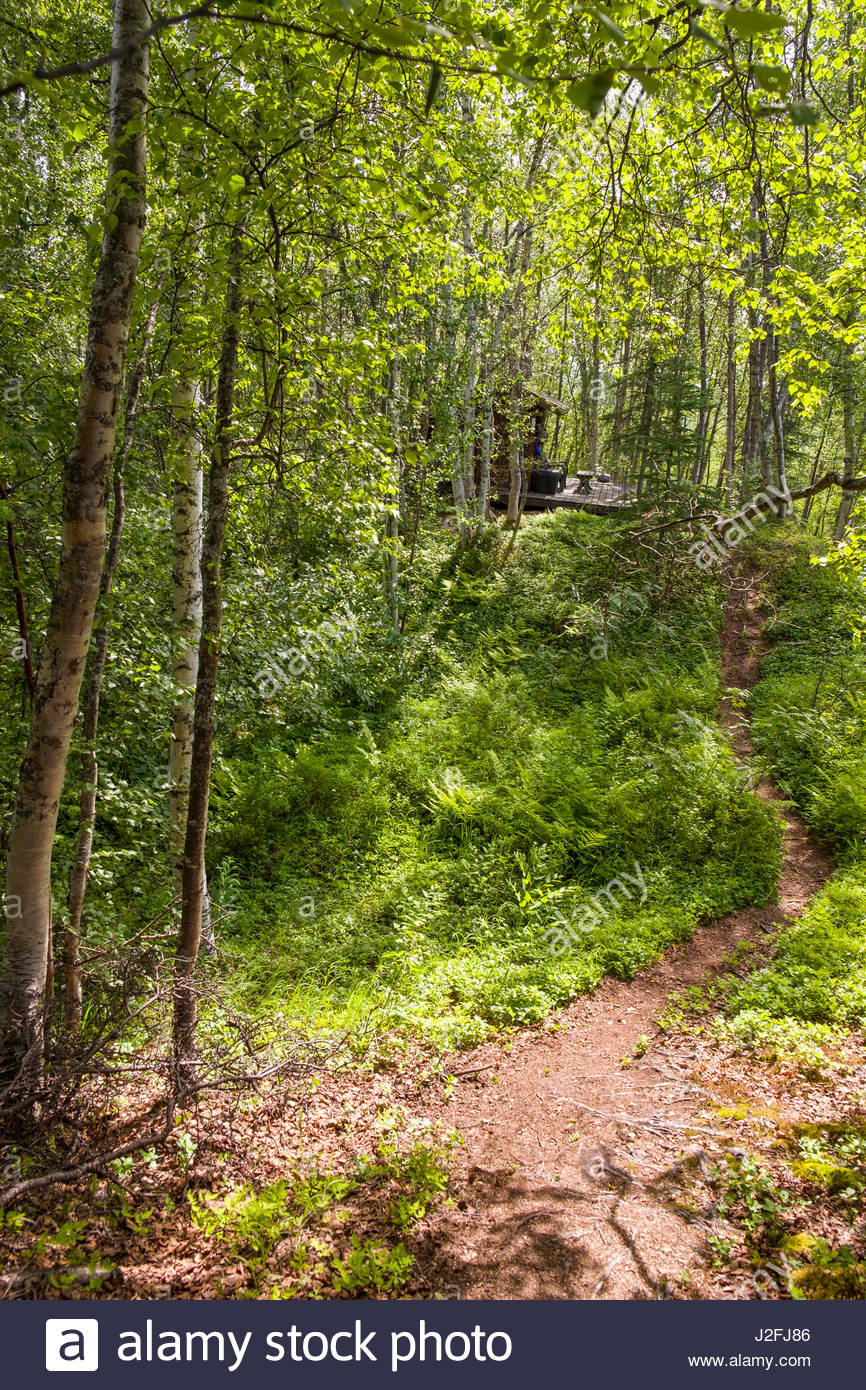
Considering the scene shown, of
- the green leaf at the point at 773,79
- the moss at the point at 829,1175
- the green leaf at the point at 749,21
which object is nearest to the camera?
the green leaf at the point at 749,21

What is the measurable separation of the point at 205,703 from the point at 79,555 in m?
1.28

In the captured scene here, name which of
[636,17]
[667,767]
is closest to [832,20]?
[636,17]

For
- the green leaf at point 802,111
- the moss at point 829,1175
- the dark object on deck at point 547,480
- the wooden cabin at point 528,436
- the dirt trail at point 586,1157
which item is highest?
the wooden cabin at point 528,436

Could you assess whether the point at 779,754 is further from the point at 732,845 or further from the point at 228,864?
the point at 228,864

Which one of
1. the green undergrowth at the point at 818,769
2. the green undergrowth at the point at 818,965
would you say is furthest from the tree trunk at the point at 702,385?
the green undergrowth at the point at 818,965

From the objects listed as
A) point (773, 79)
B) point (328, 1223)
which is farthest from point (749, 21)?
point (328, 1223)

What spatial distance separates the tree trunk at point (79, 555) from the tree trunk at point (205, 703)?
0.78 metres

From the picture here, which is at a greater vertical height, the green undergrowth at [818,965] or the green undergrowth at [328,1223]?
the green undergrowth at [818,965]

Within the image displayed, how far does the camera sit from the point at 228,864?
8117 millimetres

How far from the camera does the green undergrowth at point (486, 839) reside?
21.4 feet

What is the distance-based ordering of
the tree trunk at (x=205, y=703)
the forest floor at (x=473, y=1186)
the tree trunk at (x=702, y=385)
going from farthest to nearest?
the tree trunk at (x=702, y=385) → the tree trunk at (x=205, y=703) → the forest floor at (x=473, y=1186)

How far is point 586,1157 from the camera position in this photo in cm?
423

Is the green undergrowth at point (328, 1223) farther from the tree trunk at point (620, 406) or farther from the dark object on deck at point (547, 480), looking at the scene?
the dark object on deck at point (547, 480)

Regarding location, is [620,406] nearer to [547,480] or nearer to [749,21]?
[547,480]
